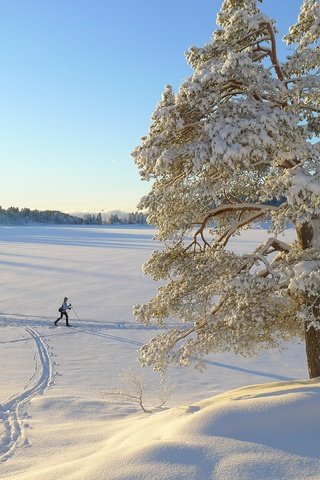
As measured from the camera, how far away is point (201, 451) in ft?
16.8

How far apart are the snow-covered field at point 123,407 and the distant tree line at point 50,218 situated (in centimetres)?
12661

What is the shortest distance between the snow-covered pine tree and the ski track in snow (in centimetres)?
344

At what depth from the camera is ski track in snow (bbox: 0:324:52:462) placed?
8.69m

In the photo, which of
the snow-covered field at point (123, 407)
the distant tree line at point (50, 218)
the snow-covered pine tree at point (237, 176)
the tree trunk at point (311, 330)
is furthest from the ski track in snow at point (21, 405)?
the distant tree line at point (50, 218)

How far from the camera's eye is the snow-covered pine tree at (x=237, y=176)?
6.10m

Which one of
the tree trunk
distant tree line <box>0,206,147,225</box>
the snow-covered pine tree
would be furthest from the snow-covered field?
distant tree line <box>0,206,147,225</box>

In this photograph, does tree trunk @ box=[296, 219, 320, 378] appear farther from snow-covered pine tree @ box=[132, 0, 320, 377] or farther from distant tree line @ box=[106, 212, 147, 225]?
distant tree line @ box=[106, 212, 147, 225]

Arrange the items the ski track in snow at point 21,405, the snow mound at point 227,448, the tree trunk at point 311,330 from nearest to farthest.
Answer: the snow mound at point 227,448
the tree trunk at point 311,330
the ski track in snow at point 21,405

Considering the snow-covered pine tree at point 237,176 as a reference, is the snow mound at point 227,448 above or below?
below

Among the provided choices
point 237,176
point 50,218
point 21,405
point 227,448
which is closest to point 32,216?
point 50,218

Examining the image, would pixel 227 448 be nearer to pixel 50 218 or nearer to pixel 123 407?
pixel 123 407

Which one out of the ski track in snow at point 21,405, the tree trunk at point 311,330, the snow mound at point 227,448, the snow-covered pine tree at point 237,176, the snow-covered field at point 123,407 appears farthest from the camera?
the ski track in snow at point 21,405

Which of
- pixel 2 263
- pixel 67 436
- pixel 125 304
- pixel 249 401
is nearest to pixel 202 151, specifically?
pixel 249 401

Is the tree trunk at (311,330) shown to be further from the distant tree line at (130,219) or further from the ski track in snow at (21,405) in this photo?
the distant tree line at (130,219)
